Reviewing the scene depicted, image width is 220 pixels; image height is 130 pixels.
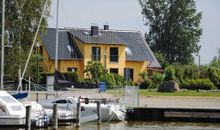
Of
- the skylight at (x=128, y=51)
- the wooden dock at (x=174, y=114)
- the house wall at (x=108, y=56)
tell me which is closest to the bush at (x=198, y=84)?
the house wall at (x=108, y=56)

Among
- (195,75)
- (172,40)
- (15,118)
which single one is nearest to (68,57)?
(195,75)

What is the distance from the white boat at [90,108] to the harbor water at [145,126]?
0.59 meters

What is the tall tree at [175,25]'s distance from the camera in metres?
120

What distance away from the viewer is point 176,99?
2382 inches

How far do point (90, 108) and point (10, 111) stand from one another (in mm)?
10809

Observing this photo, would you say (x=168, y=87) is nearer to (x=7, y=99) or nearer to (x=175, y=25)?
(x=7, y=99)

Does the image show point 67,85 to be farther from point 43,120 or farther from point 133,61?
point 133,61

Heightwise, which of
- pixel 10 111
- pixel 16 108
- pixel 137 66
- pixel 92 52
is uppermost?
pixel 92 52

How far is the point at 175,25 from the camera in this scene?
393ft

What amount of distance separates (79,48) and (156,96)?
2893 centimetres

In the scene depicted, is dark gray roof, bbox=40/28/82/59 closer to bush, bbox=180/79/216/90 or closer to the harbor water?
bush, bbox=180/79/216/90

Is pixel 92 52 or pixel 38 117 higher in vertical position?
pixel 92 52

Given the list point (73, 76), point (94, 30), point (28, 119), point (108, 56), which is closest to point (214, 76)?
point (108, 56)

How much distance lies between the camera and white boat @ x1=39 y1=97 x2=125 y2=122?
43.7m
